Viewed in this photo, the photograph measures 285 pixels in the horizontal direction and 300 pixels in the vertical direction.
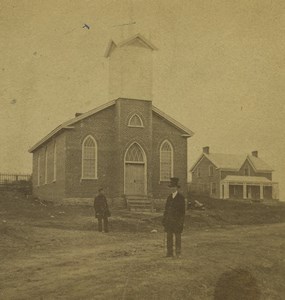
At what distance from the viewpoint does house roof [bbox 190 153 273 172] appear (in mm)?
41500

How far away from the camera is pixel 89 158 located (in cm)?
2209

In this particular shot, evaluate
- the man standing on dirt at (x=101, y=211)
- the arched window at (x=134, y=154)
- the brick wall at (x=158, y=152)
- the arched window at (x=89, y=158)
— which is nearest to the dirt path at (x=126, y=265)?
the man standing on dirt at (x=101, y=211)

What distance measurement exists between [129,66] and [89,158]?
4.37 meters

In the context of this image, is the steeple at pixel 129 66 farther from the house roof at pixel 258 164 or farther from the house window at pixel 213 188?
the house window at pixel 213 188

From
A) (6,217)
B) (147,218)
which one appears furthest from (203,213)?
(6,217)

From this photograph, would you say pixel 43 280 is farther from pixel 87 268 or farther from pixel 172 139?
pixel 172 139

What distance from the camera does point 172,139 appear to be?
23.5 metres

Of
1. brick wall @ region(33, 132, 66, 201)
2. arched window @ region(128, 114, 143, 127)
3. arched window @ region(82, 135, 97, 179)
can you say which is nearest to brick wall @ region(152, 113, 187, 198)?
arched window @ region(128, 114, 143, 127)

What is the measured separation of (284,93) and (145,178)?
1063cm

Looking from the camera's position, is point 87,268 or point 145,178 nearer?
point 87,268

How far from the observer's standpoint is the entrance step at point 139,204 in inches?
850

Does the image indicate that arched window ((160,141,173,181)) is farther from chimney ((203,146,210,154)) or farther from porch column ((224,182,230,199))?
chimney ((203,146,210,154))

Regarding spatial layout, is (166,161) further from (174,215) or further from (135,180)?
(174,215)

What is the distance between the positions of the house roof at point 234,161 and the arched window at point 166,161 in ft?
63.7
